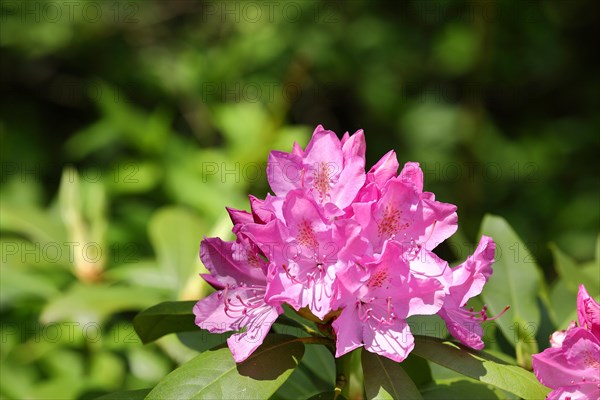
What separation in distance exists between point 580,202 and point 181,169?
1745 millimetres

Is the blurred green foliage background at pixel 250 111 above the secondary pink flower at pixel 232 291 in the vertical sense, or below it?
below

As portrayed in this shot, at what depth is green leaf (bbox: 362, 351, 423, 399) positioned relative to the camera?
0.90 meters

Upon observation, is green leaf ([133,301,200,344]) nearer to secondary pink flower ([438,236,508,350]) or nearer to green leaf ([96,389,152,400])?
green leaf ([96,389,152,400])

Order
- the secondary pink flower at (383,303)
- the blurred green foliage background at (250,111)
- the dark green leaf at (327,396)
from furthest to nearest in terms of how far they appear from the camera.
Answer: the blurred green foliage background at (250,111) → the dark green leaf at (327,396) → the secondary pink flower at (383,303)

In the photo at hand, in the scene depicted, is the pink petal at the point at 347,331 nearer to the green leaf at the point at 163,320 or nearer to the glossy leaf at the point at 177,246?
the green leaf at the point at 163,320

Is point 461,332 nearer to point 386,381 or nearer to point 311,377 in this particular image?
point 386,381

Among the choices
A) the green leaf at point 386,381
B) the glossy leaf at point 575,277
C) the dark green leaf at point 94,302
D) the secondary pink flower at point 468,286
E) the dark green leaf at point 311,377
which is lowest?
the dark green leaf at point 94,302

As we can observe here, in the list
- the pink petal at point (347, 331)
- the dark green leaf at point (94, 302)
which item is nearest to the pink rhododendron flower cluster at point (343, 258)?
the pink petal at point (347, 331)

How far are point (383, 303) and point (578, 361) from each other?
234 mm

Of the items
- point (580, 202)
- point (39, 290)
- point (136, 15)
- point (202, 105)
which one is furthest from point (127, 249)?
point (580, 202)

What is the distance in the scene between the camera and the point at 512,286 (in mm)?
1266

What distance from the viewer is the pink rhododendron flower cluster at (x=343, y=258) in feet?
2.86

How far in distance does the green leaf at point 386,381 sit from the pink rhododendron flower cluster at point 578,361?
0.16 metres

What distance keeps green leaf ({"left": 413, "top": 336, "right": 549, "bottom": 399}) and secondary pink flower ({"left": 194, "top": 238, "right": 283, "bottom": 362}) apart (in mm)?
197
